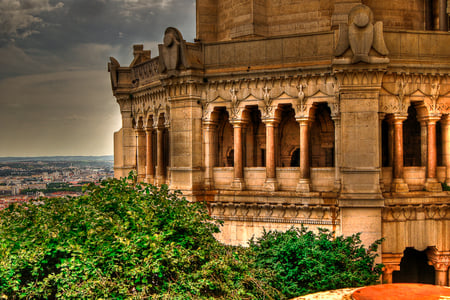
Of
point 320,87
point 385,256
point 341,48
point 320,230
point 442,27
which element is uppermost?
point 442,27

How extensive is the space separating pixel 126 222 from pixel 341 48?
39.8 ft

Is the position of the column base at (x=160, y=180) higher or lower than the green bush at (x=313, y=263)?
higher

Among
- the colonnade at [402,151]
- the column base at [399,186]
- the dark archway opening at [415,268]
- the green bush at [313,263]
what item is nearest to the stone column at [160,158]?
the green bush at [313,263]

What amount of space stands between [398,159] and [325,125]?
4.08 meters

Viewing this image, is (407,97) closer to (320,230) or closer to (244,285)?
(320,230)

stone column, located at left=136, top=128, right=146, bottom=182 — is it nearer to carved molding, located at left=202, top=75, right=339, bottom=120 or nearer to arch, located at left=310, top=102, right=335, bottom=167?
carved molding, located at left=202, top=75, right=339, bottom=120

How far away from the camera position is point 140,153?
32.3 m

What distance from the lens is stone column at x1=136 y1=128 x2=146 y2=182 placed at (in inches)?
1244

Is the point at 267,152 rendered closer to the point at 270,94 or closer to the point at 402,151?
the point at 270,94

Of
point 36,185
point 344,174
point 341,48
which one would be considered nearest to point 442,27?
point 341,48

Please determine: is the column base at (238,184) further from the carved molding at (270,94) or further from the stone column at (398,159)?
the stone column at (398,159)

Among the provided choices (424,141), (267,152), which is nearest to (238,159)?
(267,152)

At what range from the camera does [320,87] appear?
2258cm

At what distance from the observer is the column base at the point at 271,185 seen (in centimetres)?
2339
